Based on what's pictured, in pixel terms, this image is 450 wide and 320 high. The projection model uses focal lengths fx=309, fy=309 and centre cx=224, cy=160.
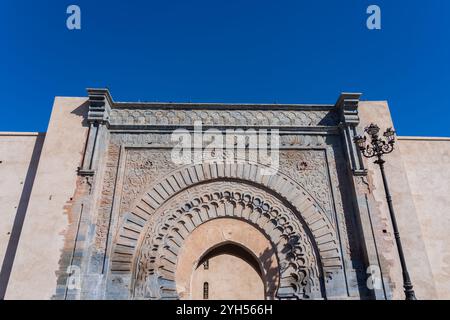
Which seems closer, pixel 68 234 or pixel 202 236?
pixel 68 234

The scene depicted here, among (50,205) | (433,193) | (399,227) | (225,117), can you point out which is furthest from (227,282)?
(433,193)

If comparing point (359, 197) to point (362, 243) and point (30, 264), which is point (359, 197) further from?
point (30, 264)

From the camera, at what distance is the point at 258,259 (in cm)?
546

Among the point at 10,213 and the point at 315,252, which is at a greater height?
the point at 10,213

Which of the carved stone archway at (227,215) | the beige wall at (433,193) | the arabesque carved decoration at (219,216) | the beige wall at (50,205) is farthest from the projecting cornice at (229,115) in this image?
the beige wall at (433,193)

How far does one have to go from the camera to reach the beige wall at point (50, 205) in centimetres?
496

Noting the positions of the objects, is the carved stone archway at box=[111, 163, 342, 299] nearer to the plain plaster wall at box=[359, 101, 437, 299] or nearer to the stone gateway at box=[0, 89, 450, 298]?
the stone gateway at box=[0, 89, 450, 298]

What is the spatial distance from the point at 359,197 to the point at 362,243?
0.82 m

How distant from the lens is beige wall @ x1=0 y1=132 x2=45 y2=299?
5679 millimetres

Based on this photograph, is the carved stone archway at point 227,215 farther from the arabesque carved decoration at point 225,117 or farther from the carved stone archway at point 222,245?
the arabesque carved decoration at point 225,117

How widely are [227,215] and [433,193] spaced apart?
416 cm

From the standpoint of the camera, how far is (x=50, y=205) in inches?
217

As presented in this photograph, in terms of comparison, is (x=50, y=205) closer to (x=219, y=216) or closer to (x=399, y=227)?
(x=219, y=216)
